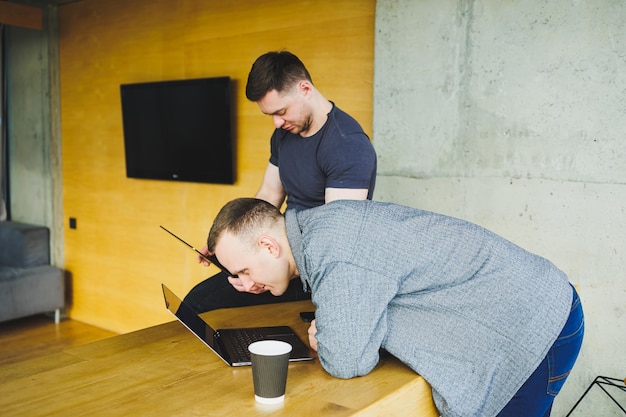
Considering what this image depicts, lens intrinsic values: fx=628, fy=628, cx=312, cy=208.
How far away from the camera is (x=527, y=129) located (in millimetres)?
2621

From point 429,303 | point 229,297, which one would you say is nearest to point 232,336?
point 229,297

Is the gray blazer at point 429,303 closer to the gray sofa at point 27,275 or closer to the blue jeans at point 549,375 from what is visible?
the blue jeans at point 549,375

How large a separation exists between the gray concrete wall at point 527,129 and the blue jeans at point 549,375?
3.40 ft

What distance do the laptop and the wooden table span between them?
0.03 m

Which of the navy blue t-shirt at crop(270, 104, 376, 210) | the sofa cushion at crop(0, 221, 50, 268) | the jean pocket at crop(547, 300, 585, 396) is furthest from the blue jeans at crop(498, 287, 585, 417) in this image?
the sofa cushion at crop(0, 221, 50, 268)

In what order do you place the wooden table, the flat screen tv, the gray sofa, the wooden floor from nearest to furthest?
1. the wooden table
2. the flat screen tv
3. the wooden floor
4. the gray sofa

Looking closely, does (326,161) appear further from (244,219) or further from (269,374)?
(269,374)

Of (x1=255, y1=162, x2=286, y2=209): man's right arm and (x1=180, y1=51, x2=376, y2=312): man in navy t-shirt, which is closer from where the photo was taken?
(x1=180, y1=51, x2=376, y2=312): man in navy t-shirt

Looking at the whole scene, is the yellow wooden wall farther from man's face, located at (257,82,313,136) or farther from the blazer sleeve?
the blazer sleeve

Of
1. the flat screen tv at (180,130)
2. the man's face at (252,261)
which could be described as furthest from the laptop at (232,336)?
the flat screen tv at (180,130)

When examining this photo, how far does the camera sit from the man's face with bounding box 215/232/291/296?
5.08 feet

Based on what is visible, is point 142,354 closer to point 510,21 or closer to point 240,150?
point 510,21

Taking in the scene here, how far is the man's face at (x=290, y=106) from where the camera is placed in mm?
2199

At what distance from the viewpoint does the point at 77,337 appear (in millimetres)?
4648
